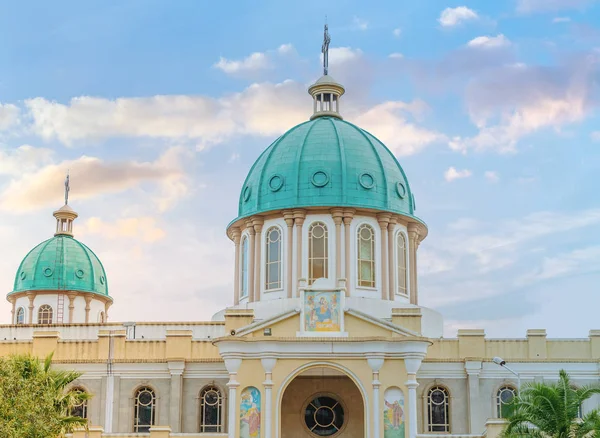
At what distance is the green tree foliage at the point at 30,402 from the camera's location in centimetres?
3456

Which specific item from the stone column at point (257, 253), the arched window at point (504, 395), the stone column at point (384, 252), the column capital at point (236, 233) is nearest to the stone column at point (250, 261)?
the stone column at point (257, 253)

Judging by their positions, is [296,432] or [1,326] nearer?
[296,432]

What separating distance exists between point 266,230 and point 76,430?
13835mm

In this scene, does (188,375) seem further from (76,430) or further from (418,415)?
(418,415)

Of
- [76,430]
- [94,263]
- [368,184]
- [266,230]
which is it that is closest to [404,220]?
[368,184]

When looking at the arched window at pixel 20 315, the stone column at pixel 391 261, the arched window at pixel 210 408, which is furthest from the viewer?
the arched window at pixel 20 315

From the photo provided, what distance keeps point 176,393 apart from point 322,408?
6.40 meters

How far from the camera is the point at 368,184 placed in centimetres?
5234

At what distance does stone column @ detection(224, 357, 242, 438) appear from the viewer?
140ft

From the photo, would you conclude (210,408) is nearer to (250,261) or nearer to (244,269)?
(250,261)

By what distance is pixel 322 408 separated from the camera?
47.4m

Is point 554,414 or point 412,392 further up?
point 412,392

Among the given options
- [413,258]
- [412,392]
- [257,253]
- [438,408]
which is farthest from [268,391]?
[413,258]

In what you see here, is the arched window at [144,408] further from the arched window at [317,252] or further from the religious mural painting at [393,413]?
the religious mural painting at [393,413]
